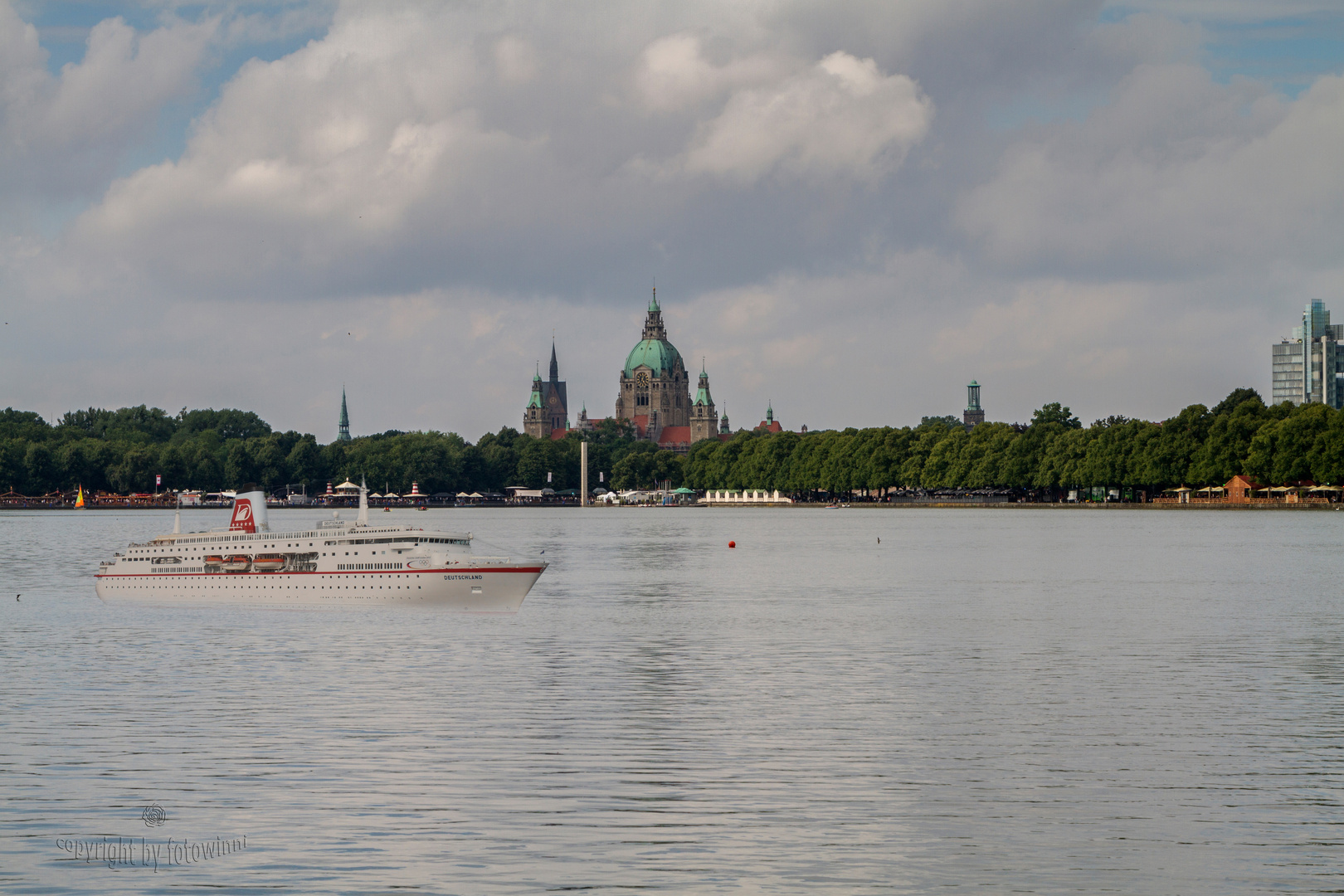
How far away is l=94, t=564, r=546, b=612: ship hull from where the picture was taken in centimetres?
6738

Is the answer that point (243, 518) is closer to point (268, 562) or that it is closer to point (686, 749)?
point (268, 562)

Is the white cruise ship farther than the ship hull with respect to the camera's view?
Yes

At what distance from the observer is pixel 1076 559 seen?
105125 mm

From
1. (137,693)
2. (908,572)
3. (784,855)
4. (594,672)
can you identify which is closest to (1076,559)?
(908,572)

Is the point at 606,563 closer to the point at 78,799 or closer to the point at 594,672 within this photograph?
the point at 594,672

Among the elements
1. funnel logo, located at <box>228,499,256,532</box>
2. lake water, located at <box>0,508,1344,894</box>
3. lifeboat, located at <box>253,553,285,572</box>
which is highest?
funnel logo, located at <box>228,499,256,532</box>

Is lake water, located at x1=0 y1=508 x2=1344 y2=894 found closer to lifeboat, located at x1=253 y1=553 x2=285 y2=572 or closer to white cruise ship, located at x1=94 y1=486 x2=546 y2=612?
white cruise ship, located at x1=94 y1=486 x2=546 y2=612

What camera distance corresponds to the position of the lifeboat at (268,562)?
72.5m

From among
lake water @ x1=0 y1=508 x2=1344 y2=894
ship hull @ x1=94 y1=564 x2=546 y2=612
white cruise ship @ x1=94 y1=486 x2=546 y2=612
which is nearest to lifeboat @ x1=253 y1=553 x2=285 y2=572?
white cruise ship @ x1=94 y1=486 x2=546 y2=612

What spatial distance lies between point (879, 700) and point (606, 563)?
2852 inches

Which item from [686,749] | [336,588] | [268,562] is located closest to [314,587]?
[336,588]

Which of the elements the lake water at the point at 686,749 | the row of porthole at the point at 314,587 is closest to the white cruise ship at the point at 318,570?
the row of porthole at the point at 314,587

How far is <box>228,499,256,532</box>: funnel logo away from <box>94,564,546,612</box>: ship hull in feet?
14.0

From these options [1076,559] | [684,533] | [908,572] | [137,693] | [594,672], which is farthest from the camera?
[684,533]
